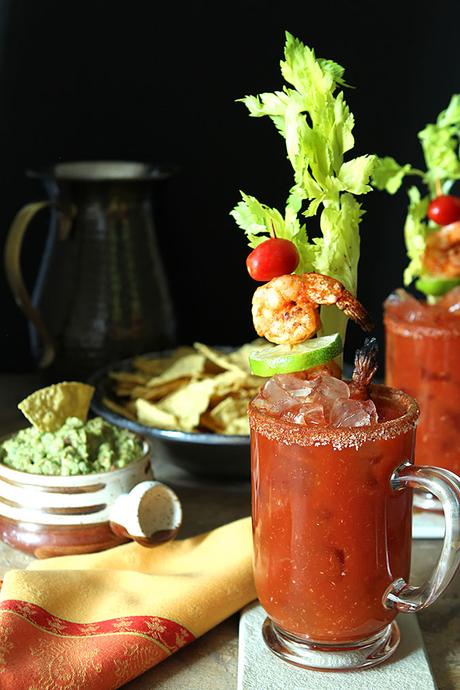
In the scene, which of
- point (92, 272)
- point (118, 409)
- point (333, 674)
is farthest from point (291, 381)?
point (92, 272)

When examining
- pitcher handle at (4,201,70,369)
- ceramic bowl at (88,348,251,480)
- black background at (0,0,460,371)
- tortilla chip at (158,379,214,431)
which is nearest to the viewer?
ceramic bowl at (88,348,251,480)

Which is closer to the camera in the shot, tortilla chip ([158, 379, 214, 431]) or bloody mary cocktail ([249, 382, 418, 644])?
bloody mary cocktail ([249, 382, 418, 644])

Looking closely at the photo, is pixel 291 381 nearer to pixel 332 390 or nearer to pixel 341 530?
pixel 332 390

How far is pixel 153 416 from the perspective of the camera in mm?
1738

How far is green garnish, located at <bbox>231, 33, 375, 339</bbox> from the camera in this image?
106cm

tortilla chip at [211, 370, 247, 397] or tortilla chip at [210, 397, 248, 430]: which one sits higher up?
tortilla chip at [211, 370, 247, 397]

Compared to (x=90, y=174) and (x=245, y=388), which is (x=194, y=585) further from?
(x=90, y=174)

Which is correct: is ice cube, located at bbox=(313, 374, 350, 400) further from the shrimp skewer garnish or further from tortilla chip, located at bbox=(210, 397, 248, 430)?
tortilla chip, located at bbox=(210, 397, 248, 430)

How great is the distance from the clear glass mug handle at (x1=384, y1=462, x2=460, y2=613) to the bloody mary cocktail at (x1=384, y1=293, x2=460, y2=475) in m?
0.43

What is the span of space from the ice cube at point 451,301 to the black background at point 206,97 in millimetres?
744

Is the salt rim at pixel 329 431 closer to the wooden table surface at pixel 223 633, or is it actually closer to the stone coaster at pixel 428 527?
the wooden table surface at pixel 223 633

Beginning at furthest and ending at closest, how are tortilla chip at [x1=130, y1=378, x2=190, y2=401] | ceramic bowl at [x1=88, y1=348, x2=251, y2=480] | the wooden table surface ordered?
tortilla chip at [x1=130, y1=378, x2=190, y2=401] → ceramic bowl at [x1=88, y1=348, x2=251, y2=480] → the wooden table surface

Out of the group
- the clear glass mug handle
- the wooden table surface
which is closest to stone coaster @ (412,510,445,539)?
the wooden table surface

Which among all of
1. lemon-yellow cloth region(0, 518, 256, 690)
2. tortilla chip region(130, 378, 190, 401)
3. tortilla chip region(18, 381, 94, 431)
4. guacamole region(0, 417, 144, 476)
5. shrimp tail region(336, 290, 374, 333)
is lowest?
lemon-yellow cloth region(0, 518, 256, 690)
